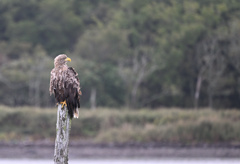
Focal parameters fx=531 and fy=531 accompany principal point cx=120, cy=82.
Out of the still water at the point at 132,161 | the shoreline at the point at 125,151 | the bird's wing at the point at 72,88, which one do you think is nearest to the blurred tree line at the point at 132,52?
the shoreline at the point at 125,151

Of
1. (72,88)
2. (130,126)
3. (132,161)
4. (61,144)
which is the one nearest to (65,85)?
(72,88)

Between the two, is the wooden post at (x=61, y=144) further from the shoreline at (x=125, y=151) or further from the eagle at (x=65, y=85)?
the shoreline at (x=125, y=151)

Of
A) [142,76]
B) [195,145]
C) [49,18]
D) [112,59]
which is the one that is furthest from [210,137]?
[49,18]

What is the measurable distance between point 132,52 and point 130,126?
11754 mm

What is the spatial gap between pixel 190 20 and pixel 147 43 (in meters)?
3.90

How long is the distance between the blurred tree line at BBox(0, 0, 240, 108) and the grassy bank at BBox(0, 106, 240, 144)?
445 centimetres

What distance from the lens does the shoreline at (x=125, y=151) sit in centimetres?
2537

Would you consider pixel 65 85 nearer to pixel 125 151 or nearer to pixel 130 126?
pixel 125 151

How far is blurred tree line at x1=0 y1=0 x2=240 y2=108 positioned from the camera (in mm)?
33969

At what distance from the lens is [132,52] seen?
37938mm

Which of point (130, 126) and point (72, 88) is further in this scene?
point (130, 126)

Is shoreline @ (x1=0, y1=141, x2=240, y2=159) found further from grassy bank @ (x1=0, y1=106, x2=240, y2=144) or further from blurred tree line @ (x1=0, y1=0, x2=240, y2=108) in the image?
blurred tree line @ (x1=0, y1=0, x2=240, y2=108)

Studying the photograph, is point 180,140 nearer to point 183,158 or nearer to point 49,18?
point 183,158

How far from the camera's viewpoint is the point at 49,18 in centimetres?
4022
